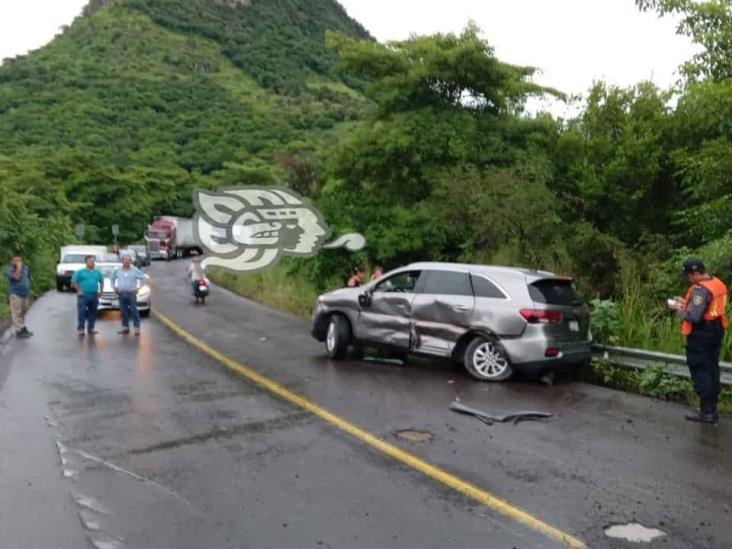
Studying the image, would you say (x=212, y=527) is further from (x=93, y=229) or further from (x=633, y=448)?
(x=93, y=229)

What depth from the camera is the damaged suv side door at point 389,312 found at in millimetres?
11945

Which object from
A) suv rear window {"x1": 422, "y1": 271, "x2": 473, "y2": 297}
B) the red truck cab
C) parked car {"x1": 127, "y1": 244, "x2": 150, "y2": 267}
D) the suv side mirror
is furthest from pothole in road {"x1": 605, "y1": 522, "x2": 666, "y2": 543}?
the red truck cab

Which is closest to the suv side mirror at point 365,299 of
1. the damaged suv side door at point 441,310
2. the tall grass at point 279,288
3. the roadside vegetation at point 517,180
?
the damaged suv side door at point 441,310

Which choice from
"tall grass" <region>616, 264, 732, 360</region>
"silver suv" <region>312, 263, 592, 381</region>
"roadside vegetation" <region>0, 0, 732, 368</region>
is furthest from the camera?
"roadside vegetation" <region>0, 0, 732, 368</region>

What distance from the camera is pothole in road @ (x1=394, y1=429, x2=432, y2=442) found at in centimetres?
755

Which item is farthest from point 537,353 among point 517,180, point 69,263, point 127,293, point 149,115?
point 149,115

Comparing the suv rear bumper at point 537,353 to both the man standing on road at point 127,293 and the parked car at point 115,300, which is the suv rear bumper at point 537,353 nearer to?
the man standing on road at point 127,293

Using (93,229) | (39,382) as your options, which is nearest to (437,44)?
(39,382)

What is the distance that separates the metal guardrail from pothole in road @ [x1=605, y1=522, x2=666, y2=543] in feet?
15.1

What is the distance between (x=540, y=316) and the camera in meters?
10.5

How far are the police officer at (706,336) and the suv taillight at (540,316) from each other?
2.21m

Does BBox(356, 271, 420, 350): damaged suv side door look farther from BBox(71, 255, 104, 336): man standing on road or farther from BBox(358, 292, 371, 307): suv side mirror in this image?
BBox(71, 255, 104, 336): man standing on road

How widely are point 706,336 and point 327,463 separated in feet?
14.5

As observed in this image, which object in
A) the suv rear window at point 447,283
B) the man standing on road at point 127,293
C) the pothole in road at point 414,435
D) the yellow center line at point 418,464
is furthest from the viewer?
the man standing on road at point 127,293
